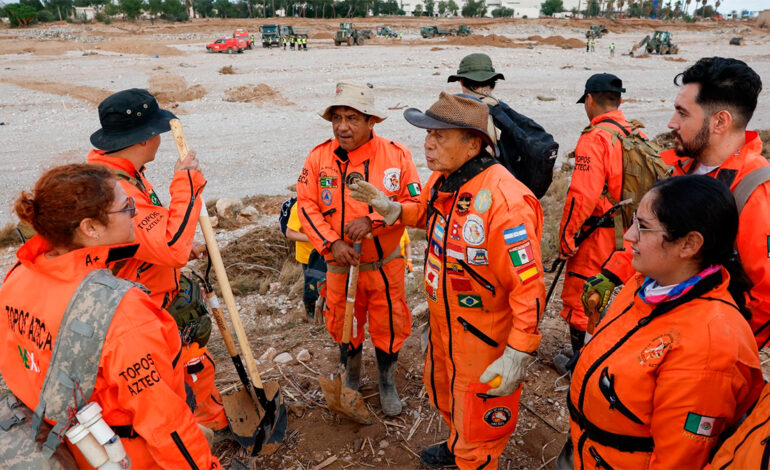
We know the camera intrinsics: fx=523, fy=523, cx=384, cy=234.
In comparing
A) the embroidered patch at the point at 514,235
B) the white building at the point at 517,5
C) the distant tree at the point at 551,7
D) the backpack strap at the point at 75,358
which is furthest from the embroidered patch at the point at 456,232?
the white building at the point at 517,5

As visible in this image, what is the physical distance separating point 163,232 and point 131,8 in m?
64.6

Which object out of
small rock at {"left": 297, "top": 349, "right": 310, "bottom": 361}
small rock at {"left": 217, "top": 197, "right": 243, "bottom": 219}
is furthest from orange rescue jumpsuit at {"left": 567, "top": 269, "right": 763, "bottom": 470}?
small rock at {"left": 217, "top": 197, "right": 243, "bottom": 219}

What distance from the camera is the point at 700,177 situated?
1.97 meters

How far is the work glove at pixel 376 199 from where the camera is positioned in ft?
11.1

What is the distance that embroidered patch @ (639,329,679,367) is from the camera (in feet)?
6.36

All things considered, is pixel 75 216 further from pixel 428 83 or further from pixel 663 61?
pixel 663 61

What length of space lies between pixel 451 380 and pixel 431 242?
0.84 metres

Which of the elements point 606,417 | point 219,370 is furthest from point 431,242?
point 219,370

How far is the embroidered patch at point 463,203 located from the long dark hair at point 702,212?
99 centimetres

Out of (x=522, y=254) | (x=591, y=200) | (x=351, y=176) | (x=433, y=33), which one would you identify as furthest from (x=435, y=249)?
(x=433, y=33)

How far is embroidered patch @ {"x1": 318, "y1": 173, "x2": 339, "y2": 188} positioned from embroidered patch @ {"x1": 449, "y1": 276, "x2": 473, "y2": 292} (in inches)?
55.5

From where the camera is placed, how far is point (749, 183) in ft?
7.83

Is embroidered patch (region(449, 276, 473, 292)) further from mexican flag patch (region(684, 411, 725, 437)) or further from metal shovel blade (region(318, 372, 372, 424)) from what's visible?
metal shovel blade (region(318, 372, 372, 424))

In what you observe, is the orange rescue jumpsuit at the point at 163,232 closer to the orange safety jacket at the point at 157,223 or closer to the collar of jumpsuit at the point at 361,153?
the orange safety jacket at the point at 157,223
